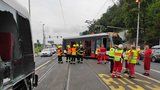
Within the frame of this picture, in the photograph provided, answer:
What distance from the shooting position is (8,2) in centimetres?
736

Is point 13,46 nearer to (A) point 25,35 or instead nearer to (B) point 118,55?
(A) point 25,35

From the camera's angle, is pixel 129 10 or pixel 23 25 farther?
pixel 129 10

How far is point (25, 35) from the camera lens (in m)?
9.83

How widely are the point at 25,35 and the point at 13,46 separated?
1.95 m

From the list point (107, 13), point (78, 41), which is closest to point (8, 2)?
point (78, 41)

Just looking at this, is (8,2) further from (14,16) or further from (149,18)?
(149,18)

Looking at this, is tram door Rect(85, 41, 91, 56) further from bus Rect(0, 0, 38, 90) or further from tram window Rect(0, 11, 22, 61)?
tram window Rect(0, 11, 22, 61)

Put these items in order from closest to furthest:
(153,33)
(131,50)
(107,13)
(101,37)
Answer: (131,50), (101,37), (153,33), (107,13)

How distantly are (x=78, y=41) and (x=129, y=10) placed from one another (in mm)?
32809

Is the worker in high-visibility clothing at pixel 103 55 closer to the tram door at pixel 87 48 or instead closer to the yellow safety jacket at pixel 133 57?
the tram door at pixel 87 48

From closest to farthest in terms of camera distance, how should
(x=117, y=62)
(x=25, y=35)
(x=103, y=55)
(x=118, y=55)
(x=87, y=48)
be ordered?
1. (x=25, y=35)
2. (x=118, y=55)
3. (x=117, y=62)
4. (x=103, y=55)
5. (x=87, y=48)

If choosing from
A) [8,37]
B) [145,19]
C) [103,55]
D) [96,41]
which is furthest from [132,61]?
[145,19]

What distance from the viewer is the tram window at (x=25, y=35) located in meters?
9.02

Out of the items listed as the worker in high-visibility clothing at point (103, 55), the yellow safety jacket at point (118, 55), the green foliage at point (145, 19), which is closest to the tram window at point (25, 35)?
the yellow safety jacket at point (118, 55)
